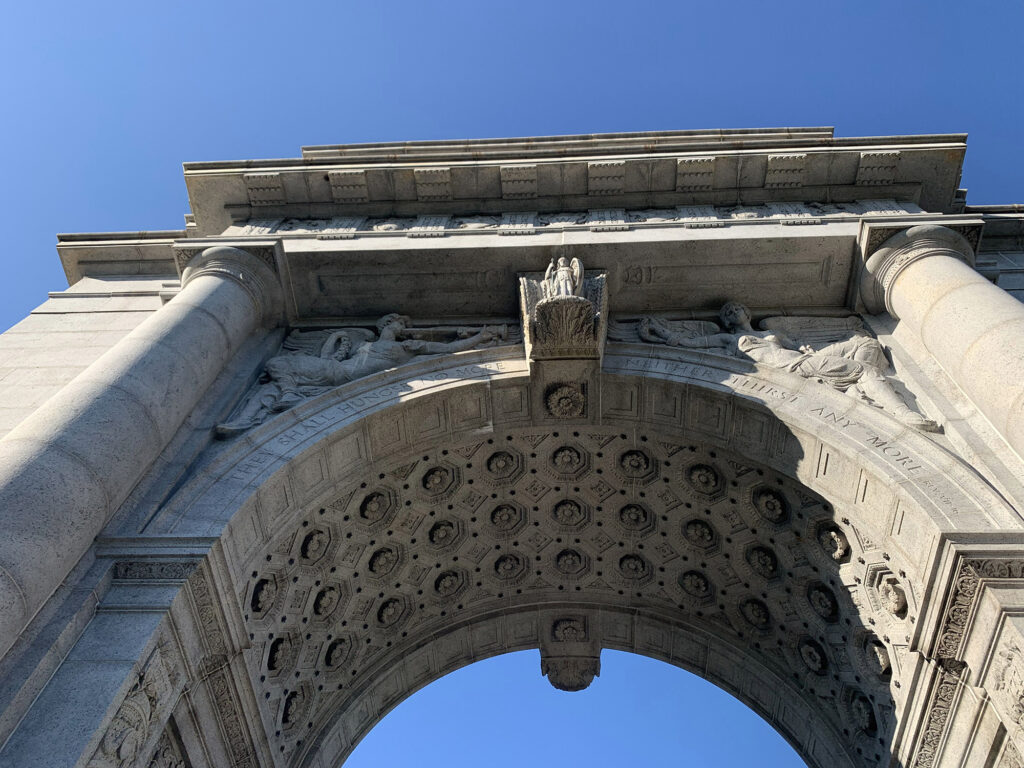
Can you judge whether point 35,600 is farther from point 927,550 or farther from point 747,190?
point 747,190

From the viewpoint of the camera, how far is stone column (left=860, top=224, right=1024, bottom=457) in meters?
9.47

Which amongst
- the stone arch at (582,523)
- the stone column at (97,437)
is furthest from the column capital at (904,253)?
the stone column at (97,437)

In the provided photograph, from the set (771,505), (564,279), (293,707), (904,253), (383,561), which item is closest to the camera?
(293,707)

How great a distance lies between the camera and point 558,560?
14555 mm

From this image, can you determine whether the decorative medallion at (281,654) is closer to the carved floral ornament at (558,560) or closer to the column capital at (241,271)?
the carved floral ornament at (558,560)

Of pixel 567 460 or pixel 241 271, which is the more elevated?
pixel 241 271

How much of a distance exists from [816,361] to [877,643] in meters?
4.12

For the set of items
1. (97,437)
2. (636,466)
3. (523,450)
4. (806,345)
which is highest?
(806,345)

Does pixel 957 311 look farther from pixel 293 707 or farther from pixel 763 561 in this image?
pixel 293 707

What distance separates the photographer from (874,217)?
1309cm

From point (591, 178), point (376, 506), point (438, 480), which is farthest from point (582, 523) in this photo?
point (591, 178)

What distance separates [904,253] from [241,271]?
11.0 m

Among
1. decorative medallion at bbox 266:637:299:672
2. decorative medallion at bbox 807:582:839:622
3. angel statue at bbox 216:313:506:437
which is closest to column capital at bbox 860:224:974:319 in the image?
decorative medallion at bbox 807:582:839:622

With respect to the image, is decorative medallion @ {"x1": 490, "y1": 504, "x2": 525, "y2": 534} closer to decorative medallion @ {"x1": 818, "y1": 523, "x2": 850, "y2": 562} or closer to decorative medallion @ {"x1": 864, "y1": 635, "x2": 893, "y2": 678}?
decorative medallion @ {"x1": 818, "y1": 523, "x2": 850, "y2": 562}
